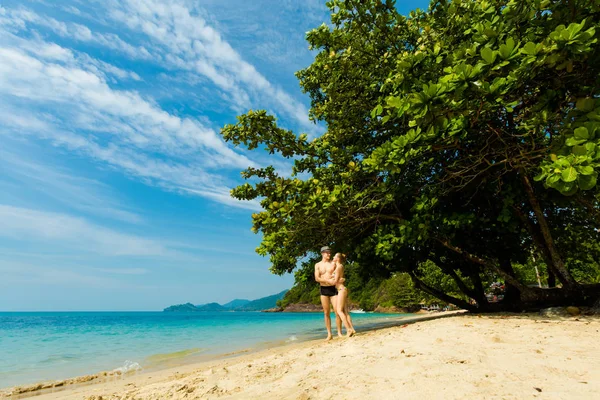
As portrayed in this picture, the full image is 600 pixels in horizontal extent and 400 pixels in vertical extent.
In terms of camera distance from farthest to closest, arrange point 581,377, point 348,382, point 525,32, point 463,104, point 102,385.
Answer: point 102,385 → point 525,32 → point 463,104 → point 348,382 → point 581,377

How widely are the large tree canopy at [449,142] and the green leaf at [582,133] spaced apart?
0.05 feet

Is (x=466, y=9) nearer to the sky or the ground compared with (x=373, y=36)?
nearer to the ground

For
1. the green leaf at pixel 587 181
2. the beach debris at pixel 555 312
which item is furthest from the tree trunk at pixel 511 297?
the green leaf at pixel 587 181

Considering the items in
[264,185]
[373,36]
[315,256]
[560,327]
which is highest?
[373,36]

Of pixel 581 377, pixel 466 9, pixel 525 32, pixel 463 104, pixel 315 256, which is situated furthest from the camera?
pixel 315 256

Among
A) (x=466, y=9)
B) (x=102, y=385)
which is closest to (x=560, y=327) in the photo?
(x=466, y=9)

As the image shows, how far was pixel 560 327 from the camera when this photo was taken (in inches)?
224

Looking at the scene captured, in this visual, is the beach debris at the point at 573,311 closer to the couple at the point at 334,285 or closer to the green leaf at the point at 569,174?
the green leaf at the point at 569,174

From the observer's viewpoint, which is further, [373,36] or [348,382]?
[373,36]

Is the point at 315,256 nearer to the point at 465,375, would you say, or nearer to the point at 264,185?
the point at 264,185

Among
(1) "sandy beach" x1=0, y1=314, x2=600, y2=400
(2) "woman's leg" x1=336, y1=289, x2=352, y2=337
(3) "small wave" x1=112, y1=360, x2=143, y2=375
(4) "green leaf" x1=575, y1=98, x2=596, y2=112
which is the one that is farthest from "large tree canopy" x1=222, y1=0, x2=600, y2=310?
(3) "small wave" x1=112, y1=360, x2=143, y2=375

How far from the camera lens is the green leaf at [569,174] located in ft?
15.1

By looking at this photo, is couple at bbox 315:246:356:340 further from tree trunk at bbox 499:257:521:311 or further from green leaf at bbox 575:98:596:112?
tree trunk at bbox 499:257:521:311

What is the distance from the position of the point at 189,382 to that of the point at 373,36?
9.23m
